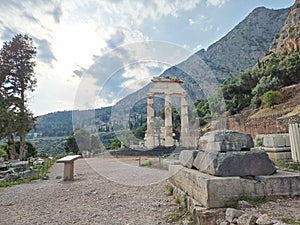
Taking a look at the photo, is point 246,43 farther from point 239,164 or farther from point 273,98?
point 239,164

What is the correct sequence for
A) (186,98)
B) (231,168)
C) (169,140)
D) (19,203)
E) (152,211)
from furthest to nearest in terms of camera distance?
(186,98)
(169,140)
(19,203)
(152,211)
(231,168)

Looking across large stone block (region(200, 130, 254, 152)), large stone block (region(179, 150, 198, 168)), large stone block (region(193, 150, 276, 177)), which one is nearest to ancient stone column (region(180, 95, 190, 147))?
large stone block (region(179, 150, 198, 168))

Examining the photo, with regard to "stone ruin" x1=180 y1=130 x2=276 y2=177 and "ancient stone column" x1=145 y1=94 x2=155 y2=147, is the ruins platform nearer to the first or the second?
"stone ruin" x1=180 y1=130 x2=276 y2=177

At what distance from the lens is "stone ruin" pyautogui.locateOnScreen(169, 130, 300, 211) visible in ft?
12.6

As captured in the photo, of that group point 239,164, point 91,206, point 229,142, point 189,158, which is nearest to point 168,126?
point 189,158

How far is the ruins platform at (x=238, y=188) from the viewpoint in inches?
149

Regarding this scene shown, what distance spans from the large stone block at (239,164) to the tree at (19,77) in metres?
20.0

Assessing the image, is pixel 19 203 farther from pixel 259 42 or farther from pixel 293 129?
pixel 259 42

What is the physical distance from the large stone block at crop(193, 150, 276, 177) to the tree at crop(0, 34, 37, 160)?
20.0 metres

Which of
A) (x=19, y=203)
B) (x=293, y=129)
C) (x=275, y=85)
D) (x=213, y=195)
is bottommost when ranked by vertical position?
(x=19, y=203)

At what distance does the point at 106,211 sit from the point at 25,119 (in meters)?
18.8

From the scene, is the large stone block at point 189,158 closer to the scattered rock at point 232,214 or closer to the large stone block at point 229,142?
the large stone block at point 229,142

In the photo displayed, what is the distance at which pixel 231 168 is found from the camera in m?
4.13

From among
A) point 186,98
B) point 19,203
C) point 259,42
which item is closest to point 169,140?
point 186,98
